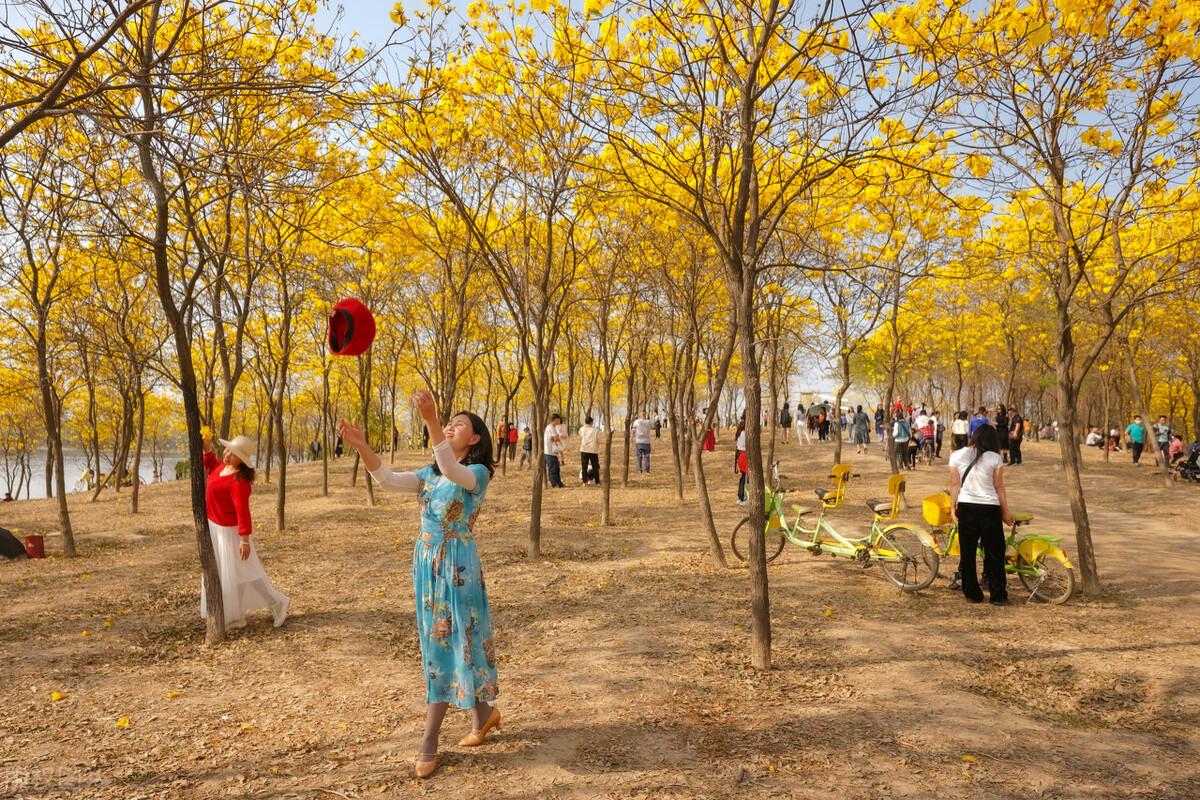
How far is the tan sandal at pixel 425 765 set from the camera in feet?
11.8

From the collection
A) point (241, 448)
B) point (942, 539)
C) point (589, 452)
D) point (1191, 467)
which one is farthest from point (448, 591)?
point (1191, 467)

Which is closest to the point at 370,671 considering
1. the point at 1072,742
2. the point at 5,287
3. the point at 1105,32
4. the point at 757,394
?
the point at 757,394

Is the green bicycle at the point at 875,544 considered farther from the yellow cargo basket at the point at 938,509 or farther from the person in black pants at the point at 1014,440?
the person in black pants at the point at 1014,440

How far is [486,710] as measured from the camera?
393 cm

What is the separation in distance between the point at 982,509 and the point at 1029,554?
67 centimetres

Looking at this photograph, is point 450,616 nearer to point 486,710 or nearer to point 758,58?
point 486,710

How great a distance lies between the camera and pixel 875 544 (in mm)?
7855

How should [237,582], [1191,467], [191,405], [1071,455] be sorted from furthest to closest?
[1191,467], [1071,455], [237,582], [191,405]

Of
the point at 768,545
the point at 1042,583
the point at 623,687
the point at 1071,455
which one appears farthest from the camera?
the point at 768,545

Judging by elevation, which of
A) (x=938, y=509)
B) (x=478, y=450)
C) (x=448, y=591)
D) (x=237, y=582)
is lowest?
(x=237, y=582)

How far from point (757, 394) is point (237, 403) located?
39634 mm

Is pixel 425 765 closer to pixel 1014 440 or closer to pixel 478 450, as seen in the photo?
pixel 478 450

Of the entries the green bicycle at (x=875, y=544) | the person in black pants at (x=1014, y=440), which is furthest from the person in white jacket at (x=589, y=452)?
the person in black pants at (x=1014, y=440)

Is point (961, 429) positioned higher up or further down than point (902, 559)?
higher up
